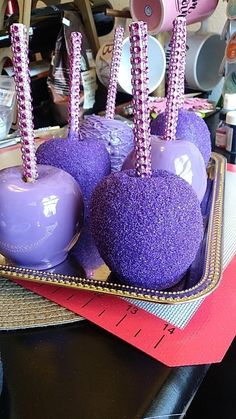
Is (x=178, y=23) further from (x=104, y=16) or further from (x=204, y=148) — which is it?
(x=104, y=16)

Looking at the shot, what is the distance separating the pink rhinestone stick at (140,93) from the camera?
1.00ft

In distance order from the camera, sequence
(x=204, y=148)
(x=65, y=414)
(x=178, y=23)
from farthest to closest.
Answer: (x=204, y=148)
(x=178, y=23)
(x=65, y=414)

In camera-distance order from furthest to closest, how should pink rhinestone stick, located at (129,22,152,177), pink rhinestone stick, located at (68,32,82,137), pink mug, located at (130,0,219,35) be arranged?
pink mug, located at (130,0,219,35) < pink rhinestone stick, located at (68,32,82,137) < pink rhinestone stick, located at (129,22,152,177)

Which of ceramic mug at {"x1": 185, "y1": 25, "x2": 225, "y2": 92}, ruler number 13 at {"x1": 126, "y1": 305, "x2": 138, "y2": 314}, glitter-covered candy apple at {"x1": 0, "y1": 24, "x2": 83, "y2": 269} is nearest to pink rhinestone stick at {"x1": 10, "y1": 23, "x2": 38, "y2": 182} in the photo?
glitter-covered candy apple at {"x1": 0, "y1": 24, "x2": 83, "y2": 269}

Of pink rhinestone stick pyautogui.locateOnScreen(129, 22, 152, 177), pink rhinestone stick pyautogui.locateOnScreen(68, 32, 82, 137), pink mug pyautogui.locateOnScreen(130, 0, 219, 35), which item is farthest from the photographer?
pink mug pyautogui.locateOnScreen(130, 0, 219, 35)

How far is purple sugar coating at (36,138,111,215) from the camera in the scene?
40cm

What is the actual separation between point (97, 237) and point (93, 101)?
587 mm

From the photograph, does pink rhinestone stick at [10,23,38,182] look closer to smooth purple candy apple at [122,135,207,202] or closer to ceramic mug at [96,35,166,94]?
smooth purple candy apple at [122,135,207,202]

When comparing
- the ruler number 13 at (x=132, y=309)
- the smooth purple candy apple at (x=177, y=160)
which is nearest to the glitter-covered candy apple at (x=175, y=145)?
the smooth purple candy apple at (x=177, y=160)

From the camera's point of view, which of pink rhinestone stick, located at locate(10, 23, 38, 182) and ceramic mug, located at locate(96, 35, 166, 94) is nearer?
pink rhinestone stick, located at locate(10, 23, 38, 182)

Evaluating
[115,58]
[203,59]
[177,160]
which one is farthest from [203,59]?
[177,160]

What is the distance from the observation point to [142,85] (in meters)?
0.32

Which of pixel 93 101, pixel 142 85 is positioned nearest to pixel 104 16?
pixel 93 101

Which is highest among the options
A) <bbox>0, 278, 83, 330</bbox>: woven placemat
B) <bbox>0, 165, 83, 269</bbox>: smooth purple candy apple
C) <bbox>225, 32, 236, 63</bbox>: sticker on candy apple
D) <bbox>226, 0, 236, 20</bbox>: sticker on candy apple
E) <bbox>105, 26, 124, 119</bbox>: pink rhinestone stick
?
<bbox>226, 0, 236, 20</bbox>: sticker on candy apple
